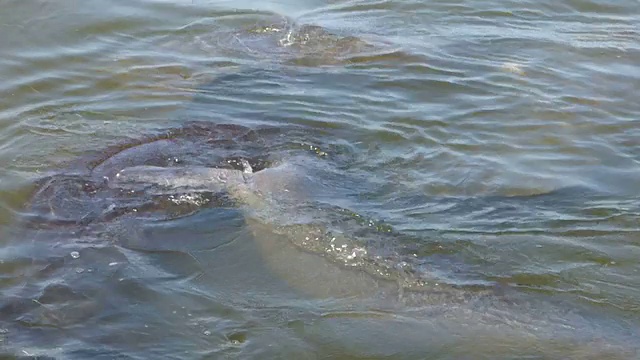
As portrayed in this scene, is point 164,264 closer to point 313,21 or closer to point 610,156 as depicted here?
point 610,156

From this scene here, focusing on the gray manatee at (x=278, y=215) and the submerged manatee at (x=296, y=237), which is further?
the gray manatee at (x=278, y=215)

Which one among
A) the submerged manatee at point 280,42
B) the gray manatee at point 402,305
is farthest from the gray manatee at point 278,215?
the submerged manatee at point 280,42

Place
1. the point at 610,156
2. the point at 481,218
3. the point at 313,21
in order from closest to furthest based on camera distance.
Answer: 1. the point at 481,218
2. the point at 610,156
3. the point at 313,21

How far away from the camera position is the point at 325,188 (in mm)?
5969

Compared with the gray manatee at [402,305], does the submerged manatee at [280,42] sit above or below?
above

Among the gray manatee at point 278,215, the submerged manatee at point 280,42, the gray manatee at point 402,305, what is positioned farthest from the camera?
the submerged manatee at point 280,42

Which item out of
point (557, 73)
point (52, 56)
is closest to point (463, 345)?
point (557, 73)

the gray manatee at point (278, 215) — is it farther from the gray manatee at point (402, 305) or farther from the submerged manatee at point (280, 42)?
the submerged manatee at point (280, 42)

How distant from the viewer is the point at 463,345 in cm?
446

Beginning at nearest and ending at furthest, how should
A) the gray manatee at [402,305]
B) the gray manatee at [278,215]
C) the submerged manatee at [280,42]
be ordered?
the gray manatee at [402,305] → the gray manatee at [278,215] → the submerged manatee at [280,42]

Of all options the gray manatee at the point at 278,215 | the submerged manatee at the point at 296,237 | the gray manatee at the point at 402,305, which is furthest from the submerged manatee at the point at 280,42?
the gray manatee at the point at 402,305

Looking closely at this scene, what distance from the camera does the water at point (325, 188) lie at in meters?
4.57

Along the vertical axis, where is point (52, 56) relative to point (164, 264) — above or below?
above

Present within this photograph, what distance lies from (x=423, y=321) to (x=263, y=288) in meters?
0.95
